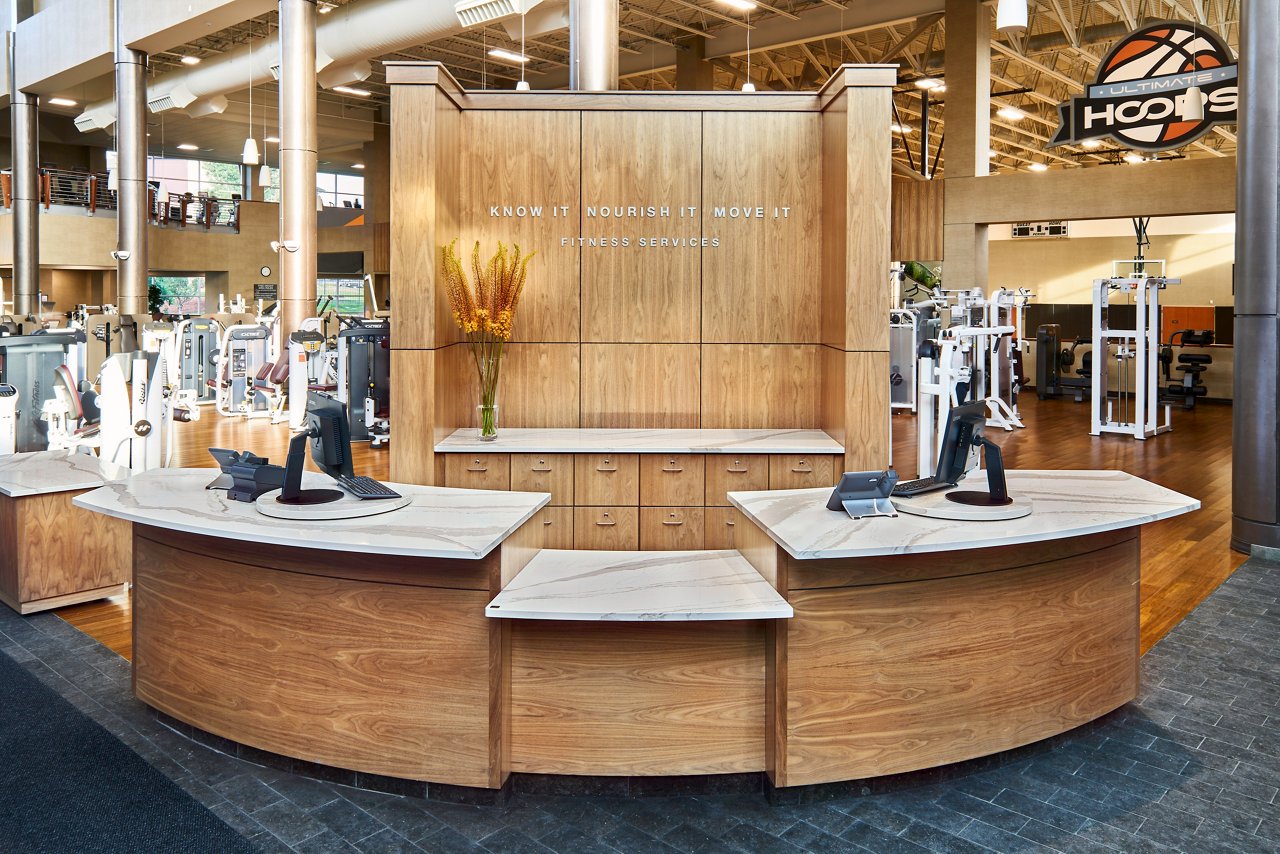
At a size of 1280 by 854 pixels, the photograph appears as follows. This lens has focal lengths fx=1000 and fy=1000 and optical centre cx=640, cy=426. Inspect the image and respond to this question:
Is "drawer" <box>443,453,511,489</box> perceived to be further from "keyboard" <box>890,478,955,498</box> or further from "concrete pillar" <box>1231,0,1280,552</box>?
"concrete pillar" <box>1231,0,1280,552</box>

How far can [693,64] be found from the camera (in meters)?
18.3

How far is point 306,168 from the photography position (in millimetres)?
12469

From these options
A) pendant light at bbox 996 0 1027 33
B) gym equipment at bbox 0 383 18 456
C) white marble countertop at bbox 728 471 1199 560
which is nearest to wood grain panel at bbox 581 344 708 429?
white marble countertop at bbox 728 471 1199 560

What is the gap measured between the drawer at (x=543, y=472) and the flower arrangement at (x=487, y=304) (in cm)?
23

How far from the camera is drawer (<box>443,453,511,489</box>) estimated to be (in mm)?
4836

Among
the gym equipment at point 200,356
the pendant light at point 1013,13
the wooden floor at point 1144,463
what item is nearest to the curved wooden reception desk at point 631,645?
the wooden floor at point 1144,463

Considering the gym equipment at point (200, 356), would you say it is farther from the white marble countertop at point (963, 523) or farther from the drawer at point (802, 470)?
the white marble countertop at point (963, 523)

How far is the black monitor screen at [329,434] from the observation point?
3330mm

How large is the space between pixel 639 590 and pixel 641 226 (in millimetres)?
2662

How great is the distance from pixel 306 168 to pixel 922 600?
1131 centimetres

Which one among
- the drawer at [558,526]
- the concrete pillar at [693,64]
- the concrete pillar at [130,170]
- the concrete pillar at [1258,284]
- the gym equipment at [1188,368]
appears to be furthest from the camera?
the concrete pillar at [693,64]

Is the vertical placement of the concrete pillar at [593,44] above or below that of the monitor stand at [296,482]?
above

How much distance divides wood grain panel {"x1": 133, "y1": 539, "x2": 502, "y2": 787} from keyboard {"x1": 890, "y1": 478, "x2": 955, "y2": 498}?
4.78 ft

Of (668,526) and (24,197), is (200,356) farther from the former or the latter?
(668,526)
